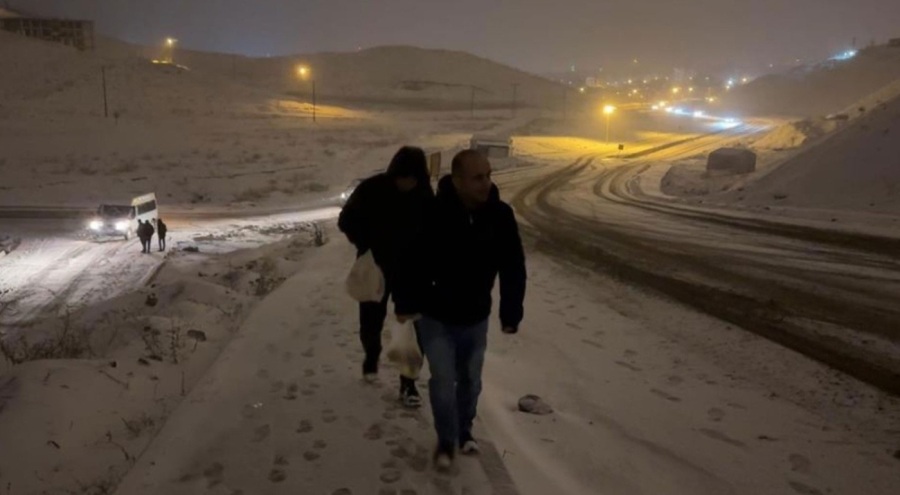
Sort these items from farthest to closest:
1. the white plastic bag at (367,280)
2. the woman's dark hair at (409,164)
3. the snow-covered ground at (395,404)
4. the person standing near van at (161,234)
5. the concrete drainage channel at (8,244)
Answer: the concrete drainage channel at (8,244)
the person standing near van at (161,234)
the white plastic bag at (367,280)
the woman's dark hair at (409,164)
the snow-covered ground at (395,404)

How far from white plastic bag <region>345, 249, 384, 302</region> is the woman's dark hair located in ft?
2.12

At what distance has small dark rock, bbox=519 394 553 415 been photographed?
5.42 m

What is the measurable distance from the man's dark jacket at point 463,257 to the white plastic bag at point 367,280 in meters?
1.16

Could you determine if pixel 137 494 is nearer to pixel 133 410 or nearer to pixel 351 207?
pixel 133 410

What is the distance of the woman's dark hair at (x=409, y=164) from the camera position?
15.9 feet

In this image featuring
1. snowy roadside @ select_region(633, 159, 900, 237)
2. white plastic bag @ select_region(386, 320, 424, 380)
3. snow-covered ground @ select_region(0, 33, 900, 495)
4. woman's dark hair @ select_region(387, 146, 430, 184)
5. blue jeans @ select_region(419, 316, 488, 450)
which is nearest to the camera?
blue jeans @ select_region(419, 316, 488, 450)

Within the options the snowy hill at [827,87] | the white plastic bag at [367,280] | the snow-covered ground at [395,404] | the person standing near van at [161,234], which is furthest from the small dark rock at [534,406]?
the snowy hill at [827,87]

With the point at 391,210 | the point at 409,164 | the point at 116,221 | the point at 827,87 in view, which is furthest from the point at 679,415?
the point at 827,87

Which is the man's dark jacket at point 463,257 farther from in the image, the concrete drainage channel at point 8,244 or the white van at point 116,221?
the concrete drainage channel at point 8,244

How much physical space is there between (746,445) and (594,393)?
139cm

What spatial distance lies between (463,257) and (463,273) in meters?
0.09

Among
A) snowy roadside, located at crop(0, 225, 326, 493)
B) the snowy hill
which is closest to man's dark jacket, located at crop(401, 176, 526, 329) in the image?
snowy roadside, located at crop(0, 225, 326, 493)

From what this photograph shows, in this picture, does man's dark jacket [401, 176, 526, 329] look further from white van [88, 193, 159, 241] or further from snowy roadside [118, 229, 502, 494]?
white van [88, 193, 159, 241]

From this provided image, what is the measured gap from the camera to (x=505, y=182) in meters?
34.8
